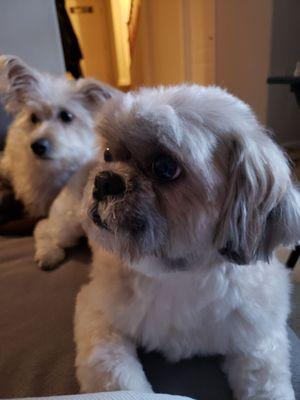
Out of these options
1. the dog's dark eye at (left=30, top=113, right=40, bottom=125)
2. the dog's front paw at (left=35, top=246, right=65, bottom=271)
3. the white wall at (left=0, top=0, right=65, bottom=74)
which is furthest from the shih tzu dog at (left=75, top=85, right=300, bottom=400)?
the white wall at (left=0, top=0, right=65, bottom=74)

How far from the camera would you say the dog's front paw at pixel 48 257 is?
1.18 m

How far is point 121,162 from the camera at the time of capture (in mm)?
696

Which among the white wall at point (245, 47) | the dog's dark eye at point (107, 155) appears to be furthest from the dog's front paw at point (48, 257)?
the white wall at point (245, 47)

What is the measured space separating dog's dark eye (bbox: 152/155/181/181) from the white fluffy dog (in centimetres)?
107

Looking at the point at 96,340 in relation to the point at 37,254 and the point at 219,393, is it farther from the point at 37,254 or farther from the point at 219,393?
the point at 37,254

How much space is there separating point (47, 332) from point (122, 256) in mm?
363

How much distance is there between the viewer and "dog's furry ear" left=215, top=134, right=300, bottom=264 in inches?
24.5

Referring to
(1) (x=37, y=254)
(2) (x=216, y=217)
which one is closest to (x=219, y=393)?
(2) (x=216, y=217)

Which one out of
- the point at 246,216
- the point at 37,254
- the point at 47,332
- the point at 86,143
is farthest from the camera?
the point at 86,143

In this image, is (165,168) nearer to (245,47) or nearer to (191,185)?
(191,185)

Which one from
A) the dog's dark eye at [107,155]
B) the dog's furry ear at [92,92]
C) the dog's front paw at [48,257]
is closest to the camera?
the dog's dark eye at [107,155]

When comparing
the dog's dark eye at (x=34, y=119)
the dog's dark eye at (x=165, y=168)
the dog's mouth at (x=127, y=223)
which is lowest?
the dog's dark eye at (x=34, y=119)

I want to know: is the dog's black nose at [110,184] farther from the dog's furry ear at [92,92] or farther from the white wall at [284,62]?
the white wall at [284,62]

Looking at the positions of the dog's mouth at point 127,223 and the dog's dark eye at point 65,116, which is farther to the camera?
the dog's dark eye at point 65,116
